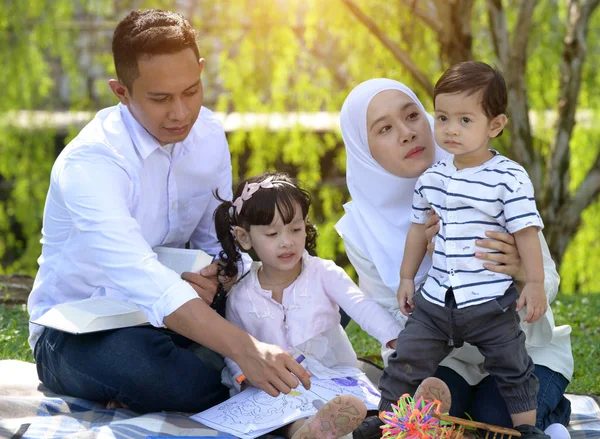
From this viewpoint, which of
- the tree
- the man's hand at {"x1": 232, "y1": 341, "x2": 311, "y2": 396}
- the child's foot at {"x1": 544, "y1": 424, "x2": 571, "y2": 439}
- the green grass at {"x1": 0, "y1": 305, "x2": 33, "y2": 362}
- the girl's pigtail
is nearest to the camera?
the man's hand at {"x1": 232, "y1": 341, "x2": 311, "y2": 396}

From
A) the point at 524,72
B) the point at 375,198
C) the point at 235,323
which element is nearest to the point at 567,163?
the point at 524,72

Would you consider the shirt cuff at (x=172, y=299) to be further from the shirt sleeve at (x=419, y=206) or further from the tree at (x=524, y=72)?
the tree at (x=524, y=72)

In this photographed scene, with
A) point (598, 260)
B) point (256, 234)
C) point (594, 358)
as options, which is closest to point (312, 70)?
point (598, 260)

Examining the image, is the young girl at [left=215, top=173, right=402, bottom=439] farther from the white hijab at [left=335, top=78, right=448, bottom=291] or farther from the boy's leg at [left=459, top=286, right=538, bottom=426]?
the boy's leg at [left=459, top=286, right=538, bottom=426]

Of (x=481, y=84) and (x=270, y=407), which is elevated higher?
(x=481, y=84)

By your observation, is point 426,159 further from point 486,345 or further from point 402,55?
point 402,55

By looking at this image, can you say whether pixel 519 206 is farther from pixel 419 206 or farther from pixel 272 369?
pixel 272 369

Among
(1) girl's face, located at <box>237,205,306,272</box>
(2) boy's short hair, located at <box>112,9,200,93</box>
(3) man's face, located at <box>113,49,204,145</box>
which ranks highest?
(2) boy's short hair, located at <box>112,9,200,93</box>

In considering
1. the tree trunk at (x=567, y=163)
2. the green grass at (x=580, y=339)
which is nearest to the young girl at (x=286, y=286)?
the green grass at (x=580, y=339)

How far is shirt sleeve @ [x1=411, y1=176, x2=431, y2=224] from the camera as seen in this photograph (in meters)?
2.95

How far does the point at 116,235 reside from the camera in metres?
2.78

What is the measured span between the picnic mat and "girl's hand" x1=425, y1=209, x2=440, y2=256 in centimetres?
78

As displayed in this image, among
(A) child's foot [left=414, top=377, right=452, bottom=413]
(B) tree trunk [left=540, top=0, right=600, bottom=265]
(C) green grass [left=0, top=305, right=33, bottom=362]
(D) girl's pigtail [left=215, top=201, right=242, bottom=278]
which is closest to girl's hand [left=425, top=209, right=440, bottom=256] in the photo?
(A) child's foot [left=414, top=377, right=452, bottom=413]

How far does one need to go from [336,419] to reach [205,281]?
80 centimetres
